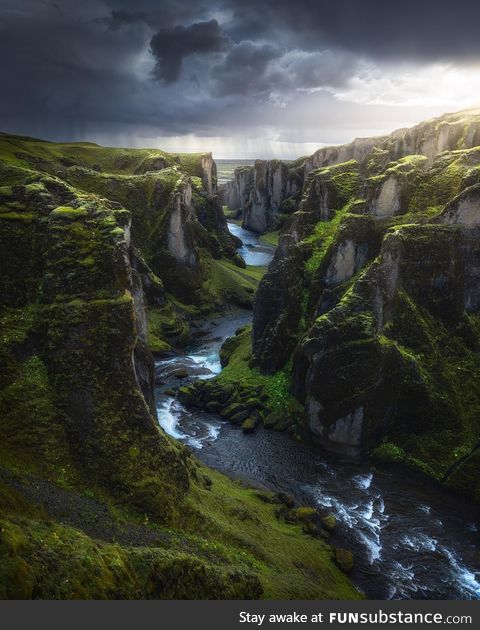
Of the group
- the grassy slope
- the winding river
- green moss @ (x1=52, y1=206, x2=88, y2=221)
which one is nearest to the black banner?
the winding river

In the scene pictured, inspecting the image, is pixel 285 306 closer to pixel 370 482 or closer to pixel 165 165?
pixel 370 482

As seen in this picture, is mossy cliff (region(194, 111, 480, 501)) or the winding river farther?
mossy cliff (region(194, 111, 480, 501))

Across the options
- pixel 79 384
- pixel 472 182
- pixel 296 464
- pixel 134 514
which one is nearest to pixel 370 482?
pixel 296 464

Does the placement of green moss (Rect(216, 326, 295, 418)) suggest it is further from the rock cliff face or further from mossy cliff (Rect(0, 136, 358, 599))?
mossy cliff (Rect(0, 136, 358, 599))

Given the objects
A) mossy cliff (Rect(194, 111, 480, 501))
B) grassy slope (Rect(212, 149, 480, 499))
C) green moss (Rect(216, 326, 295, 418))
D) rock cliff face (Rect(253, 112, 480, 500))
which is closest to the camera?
grassy slope (Rect(212, 149, 480, 499))

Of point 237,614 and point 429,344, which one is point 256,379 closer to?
A: point 429,344

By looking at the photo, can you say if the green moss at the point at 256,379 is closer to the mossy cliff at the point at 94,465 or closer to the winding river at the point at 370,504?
the winding river at the point at 370,504

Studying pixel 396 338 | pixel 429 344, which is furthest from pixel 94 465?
pixel 429 344
